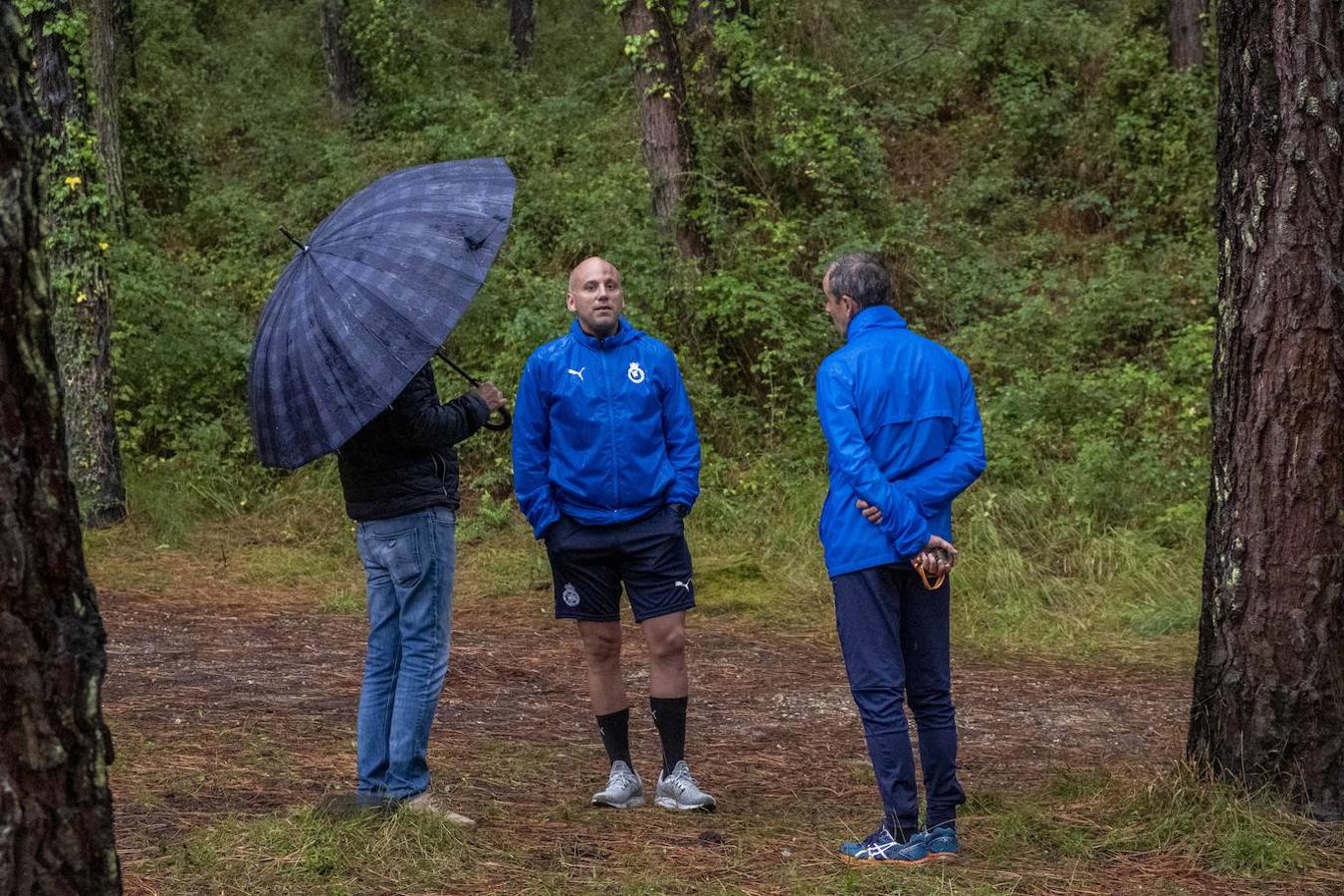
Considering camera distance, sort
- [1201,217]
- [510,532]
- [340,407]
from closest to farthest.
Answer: [340,407] < [510,532] < [1201,217]

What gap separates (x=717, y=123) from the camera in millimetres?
13023

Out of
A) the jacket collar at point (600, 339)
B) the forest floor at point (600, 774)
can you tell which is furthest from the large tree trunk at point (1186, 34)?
the jacket collar at point (600, 339)

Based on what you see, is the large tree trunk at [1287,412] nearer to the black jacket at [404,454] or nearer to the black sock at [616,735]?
the black sock at [616,735]

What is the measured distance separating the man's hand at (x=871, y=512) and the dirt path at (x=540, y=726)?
1.00m

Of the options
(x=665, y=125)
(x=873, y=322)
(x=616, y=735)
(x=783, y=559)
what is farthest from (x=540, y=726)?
(x=665, y=125)

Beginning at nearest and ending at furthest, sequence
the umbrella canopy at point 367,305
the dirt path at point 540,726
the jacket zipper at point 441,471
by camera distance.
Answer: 1. the umbrella canopy at point 367,305
2. the jacket zipper at point 441,471
3. the dirt path at point 540,726

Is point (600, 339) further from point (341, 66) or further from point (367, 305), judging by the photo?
point (341, 66)

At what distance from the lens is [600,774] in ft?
17.9

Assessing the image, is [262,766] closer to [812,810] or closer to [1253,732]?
[812,810]

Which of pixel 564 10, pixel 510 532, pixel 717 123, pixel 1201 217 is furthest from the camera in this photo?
pixel 564 10

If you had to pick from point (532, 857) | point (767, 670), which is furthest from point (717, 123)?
point (532, 857)

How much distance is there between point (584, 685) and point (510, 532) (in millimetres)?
3536

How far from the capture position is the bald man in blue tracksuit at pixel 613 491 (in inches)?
193

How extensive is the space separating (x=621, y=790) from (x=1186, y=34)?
42.4ft
